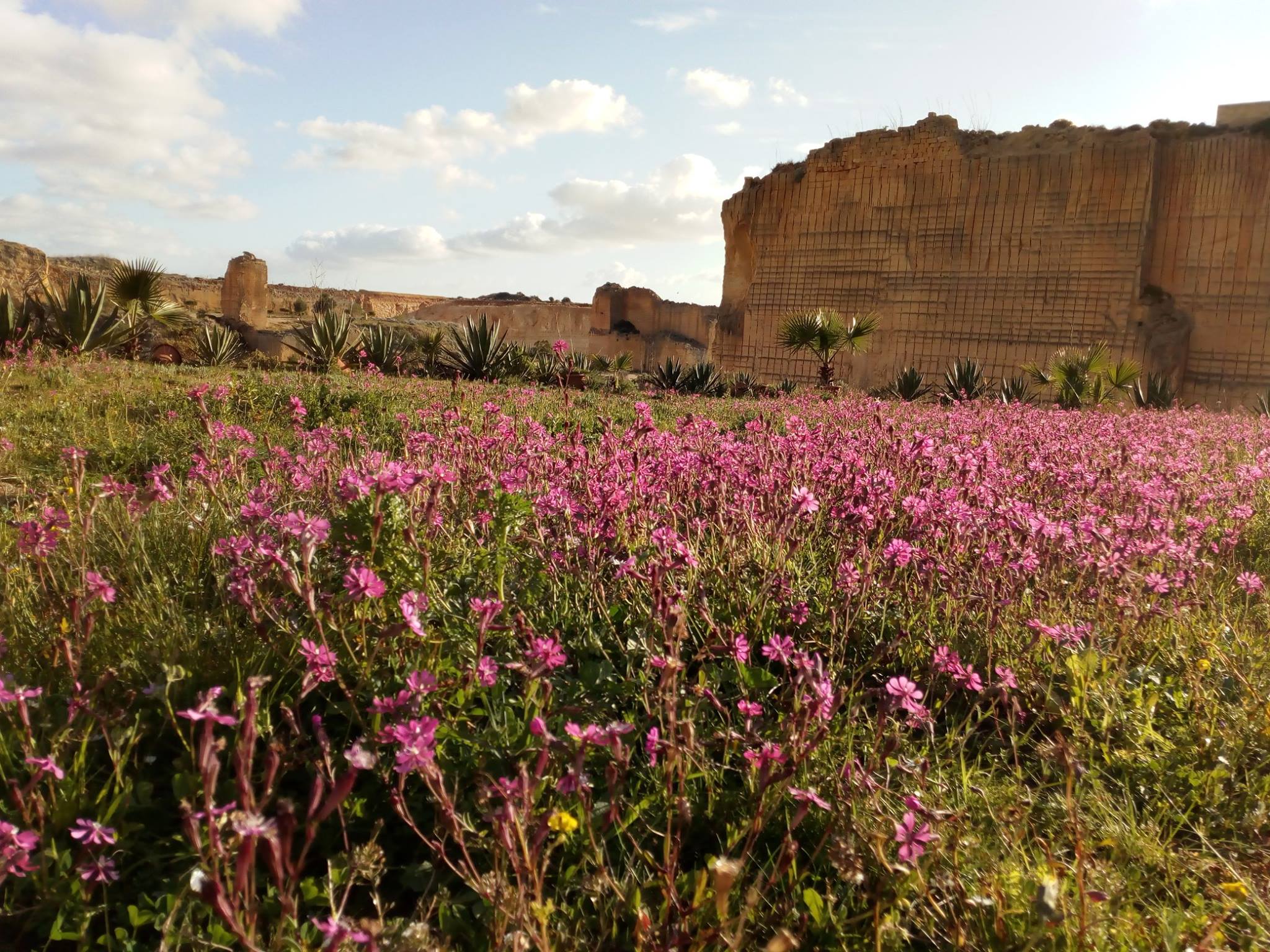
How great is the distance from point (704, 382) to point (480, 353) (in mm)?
3417

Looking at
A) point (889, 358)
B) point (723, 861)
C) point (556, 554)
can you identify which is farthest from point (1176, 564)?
point (889, 358)

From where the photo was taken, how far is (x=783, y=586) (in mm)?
2258

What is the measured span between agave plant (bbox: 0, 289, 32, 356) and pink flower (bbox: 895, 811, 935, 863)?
10973 mm

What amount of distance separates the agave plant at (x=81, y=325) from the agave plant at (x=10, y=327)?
13.7 inches

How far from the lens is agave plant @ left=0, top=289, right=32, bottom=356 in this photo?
9.72 metres

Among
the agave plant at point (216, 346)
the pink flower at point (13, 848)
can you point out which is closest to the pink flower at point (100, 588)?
the pink flower at point (13, 848)

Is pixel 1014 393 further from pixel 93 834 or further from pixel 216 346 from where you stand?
pixel 93 834

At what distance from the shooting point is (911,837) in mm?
1194

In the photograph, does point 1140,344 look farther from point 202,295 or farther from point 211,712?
point 202,295

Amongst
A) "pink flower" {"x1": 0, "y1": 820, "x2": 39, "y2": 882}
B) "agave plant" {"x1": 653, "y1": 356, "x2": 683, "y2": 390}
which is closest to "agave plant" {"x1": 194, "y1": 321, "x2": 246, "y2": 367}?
"agave plant" {"x1": 653, "y1": 356, "x2": 683, "y2": 390}

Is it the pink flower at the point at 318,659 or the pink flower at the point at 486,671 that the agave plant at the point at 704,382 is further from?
the pink flower at the point at 318,659

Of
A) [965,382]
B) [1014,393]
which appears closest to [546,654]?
[1014,393]

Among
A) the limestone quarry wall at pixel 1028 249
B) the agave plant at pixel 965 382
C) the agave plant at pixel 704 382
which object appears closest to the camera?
the agave plant at pixel 704 382

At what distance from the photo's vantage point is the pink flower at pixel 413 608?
133cm
